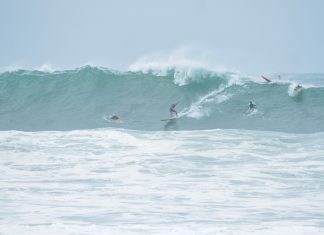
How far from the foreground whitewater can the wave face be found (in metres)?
2.37

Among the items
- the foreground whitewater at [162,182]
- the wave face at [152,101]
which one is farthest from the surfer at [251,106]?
the foreground whitewater at [162,182]

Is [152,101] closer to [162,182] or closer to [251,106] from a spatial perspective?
[251,106]

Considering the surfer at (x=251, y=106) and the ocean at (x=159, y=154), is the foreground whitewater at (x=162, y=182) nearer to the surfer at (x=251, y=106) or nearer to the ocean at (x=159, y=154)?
the ocean at (x=159, y=154)

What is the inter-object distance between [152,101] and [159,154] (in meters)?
8.54

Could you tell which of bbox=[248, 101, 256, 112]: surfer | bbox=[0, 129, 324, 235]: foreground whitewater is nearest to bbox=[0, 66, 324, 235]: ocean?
bbox=[0, 129, 324, 235]: foreground whitewater

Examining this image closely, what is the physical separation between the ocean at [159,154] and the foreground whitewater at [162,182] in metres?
0.02

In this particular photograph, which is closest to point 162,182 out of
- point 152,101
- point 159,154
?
point 159,154

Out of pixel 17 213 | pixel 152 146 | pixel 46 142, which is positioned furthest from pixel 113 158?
pixel 17 213

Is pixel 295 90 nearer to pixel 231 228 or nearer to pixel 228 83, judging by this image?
pixel 228 83

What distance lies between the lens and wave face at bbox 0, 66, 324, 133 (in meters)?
18.8

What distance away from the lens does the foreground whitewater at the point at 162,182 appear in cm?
741

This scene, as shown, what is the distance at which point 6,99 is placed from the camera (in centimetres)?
2411

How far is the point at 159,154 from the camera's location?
1317 centimetres

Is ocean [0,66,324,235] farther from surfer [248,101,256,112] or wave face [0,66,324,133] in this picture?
surfer [248,101,256,112]
